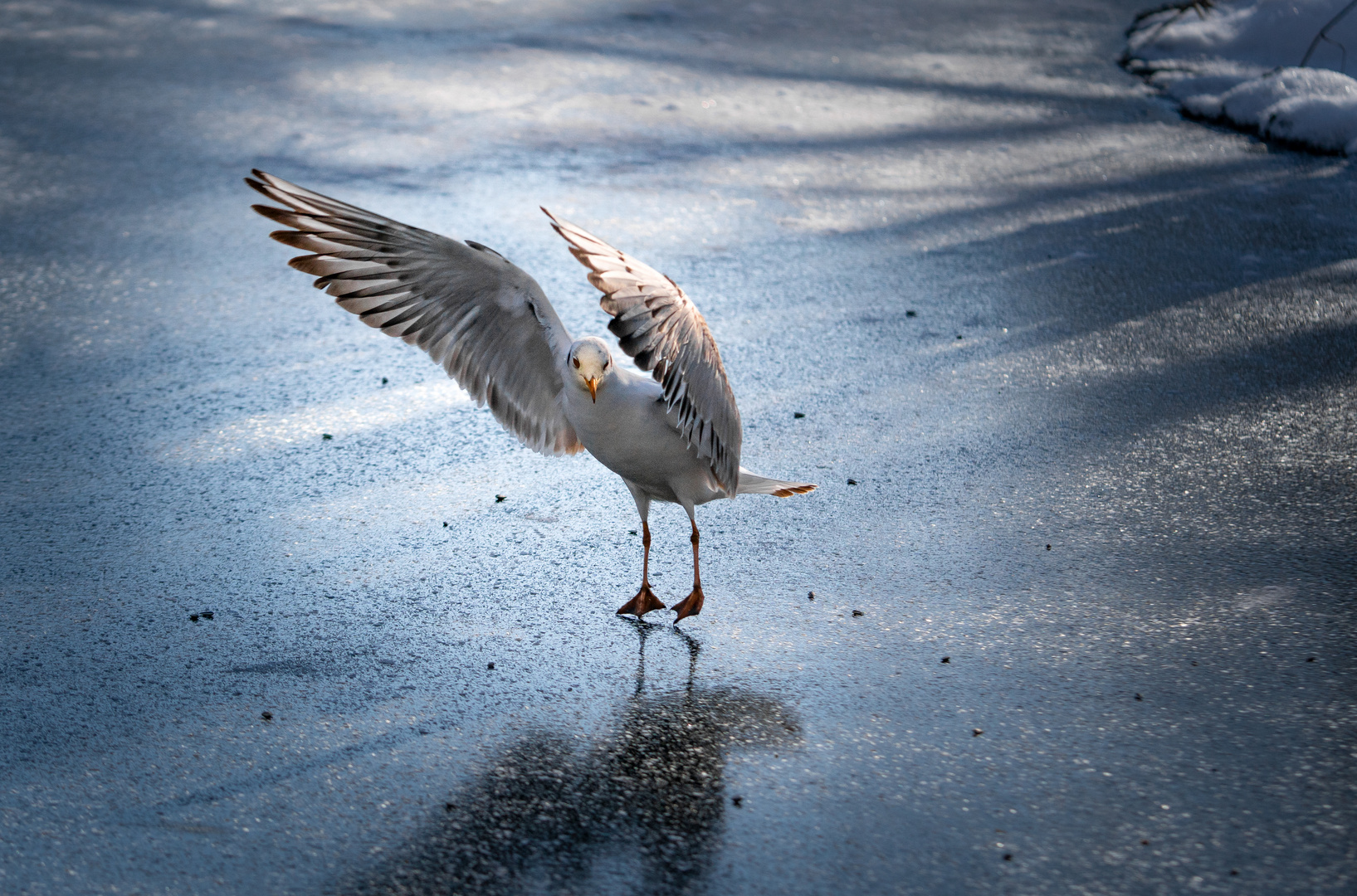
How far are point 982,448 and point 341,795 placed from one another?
2790mm

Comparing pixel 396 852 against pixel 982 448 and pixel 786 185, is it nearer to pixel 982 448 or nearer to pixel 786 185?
pixel 982 448

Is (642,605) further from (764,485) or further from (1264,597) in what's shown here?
(1264,597)

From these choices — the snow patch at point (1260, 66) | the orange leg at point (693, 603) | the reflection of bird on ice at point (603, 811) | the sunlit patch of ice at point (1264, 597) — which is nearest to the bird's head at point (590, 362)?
the orange leg at point (693, 603)

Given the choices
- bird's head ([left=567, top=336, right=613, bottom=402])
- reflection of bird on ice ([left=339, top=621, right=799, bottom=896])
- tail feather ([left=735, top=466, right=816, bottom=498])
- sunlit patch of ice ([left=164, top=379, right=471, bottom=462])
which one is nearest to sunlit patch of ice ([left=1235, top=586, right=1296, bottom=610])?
tail feather ([left=735, top=466, right=816, bottom=498])

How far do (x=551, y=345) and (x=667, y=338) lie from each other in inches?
25.2

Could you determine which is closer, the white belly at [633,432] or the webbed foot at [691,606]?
the white belly at [633,432]

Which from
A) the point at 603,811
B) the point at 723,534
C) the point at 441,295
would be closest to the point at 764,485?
the point at 723,534

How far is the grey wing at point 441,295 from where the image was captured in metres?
3.53

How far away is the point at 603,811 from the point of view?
2.82m

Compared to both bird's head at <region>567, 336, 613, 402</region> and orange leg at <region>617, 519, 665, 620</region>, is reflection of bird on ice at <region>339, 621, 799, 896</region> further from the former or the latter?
bird's head at <region>567, 336, 613, 402</region>

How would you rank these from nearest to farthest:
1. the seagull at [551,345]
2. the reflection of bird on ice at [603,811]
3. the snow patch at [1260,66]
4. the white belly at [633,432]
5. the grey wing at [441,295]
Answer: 1. the reflection of bird on ice at [603,811]
2. the seagull at [551,345]
3. the white belly at [633,432]
4. the grey wing at [441,295]
5. the snow patch at [1260,66]

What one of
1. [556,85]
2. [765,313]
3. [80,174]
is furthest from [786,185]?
[80,174]

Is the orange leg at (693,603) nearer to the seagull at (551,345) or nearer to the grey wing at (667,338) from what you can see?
the seagull at (551,345)

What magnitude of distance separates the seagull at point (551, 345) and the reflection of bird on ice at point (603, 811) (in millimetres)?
536
